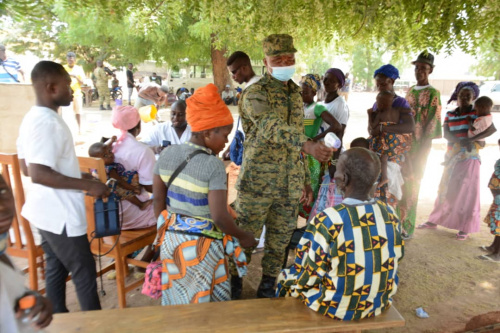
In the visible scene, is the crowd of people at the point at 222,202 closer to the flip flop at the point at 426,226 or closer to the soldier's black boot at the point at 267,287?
the soldier's black boot at the point at 267,287

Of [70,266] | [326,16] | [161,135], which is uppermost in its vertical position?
[326,16]

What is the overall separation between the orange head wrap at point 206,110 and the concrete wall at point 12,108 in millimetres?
6838

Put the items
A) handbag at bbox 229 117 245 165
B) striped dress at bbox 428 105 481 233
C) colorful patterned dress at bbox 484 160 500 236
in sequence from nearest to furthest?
handbag at bbox 229 117 245 165
colorful patterned dress at bbox 484 160 500 236
striped dress at bbox 428 105 481 233

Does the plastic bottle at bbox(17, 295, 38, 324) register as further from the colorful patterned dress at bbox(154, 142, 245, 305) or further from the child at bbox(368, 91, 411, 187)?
the child at bbox(368, 91, 411, 187)

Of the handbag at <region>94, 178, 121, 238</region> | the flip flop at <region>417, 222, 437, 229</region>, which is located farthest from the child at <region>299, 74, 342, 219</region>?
the flip flop at <region>417, 222, 437, 229</region>

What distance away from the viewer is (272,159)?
113 inches

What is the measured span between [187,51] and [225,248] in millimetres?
8279

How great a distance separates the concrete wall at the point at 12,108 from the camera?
7.27 metres

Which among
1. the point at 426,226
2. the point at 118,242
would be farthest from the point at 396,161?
the point at 118,242

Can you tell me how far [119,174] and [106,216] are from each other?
2.08 feet

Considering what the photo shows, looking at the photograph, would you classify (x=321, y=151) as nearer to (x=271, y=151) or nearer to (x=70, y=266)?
(x=271, y=151)

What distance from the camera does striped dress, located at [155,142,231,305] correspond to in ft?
6.94

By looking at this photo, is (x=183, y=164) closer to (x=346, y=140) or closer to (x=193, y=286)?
(x=193, y=286)

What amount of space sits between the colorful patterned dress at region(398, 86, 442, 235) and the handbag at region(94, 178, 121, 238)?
11.4 feet
